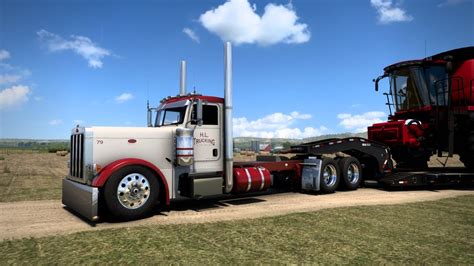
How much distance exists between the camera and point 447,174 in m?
14.8

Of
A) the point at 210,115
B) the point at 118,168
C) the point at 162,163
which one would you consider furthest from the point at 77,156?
the point at 210,115

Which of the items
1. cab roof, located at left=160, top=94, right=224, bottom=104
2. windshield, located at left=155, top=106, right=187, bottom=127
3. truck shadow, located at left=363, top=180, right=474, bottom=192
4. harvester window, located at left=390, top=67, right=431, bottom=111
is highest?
harvester window, located at left=390, top=67, right=431, bottom=111

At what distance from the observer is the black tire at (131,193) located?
799cm

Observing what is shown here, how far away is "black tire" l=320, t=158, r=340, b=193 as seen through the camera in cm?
1296

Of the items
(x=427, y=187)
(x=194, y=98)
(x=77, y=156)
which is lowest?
(x=427, y=187)

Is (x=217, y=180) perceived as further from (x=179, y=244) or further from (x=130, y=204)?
(x=179, y=244)

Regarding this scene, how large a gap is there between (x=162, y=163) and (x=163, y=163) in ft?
0.09

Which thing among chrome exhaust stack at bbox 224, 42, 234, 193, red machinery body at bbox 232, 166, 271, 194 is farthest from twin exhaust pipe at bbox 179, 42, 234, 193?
red machinery body at bbox 232, 166, 271, 194

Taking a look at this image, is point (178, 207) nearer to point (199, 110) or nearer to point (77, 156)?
point (199, 110)

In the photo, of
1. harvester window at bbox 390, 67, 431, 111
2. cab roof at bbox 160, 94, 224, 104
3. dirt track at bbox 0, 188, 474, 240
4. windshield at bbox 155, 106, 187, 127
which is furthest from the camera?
harvester window at bbox 390, 67, 431, 111

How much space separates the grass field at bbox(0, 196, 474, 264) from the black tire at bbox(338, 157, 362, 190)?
5278mm

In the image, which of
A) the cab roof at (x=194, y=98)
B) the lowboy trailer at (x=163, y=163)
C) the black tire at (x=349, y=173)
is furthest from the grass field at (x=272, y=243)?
the black tire at (x=349, y=173)

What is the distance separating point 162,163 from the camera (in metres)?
9.20

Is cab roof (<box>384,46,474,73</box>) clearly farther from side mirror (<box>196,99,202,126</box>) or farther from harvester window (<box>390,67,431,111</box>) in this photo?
side mirror (<box>196,99,202,126</box>)
